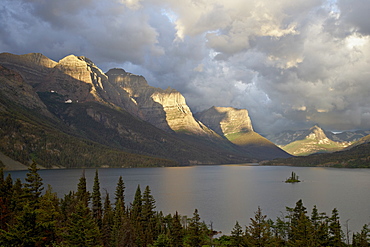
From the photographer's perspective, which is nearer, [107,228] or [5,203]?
[5,203]

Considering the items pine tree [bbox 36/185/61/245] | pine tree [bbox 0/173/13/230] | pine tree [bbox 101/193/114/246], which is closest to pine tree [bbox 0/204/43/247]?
pine tree [bbox 36/185/61/245]

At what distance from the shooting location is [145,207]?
307ft

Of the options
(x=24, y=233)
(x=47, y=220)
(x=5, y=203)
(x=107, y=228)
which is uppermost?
(x=24, y=233)

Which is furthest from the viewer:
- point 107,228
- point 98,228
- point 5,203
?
point 107,228

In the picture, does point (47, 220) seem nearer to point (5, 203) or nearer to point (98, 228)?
point (98, 228)

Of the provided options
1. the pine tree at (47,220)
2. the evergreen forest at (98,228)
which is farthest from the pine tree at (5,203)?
the pine tree at (47,220)

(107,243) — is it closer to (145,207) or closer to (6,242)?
(145,207)

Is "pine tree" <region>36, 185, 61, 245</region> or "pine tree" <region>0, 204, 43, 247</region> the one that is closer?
"pine tree" <region>0, 204, 43, 247</region>

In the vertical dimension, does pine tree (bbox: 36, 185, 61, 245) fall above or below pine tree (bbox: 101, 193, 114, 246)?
above

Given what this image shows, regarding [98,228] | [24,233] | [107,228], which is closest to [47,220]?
[98,228]

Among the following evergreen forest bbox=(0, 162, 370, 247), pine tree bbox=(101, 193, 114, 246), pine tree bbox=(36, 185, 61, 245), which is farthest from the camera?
pine tree bbox=(101, 193, 114, 246)

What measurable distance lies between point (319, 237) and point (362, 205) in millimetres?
91193

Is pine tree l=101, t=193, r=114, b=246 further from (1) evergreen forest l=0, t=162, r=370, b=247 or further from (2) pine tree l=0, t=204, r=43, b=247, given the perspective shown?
(2) pine tree l=0, t=204, r=43, b=247

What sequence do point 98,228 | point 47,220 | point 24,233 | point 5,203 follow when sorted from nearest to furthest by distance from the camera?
point 24,233
point 47,220
point 98,228
point 5,203
